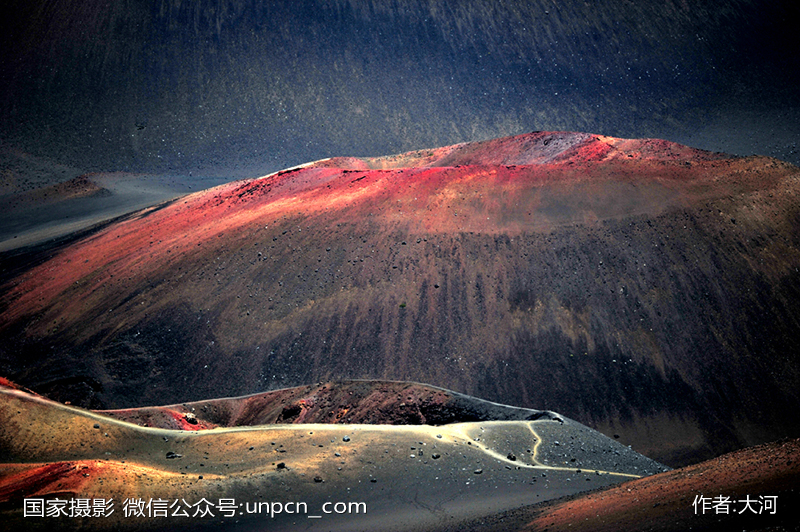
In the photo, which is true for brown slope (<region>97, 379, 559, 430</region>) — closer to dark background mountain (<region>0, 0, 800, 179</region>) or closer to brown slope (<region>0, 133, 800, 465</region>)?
brown slope (<region>0, 133, 800, 465</region>)

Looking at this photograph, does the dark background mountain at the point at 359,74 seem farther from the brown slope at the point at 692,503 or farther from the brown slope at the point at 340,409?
the brown slope at the point at 692,503

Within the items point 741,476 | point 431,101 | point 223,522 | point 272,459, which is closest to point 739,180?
point 741,476

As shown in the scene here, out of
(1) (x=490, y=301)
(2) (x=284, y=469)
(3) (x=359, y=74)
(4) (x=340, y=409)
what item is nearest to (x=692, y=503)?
(2) (x=284, y=469)

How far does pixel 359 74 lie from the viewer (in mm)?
33125

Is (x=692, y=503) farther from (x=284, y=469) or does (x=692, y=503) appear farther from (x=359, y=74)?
(x=359, y=74)

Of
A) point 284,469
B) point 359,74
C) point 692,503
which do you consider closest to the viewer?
point 692,503

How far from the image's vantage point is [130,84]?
32344 mm

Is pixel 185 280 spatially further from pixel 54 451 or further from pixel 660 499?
pixel 660 499

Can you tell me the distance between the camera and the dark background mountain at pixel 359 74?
29984mm

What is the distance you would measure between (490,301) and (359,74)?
78.7 ft

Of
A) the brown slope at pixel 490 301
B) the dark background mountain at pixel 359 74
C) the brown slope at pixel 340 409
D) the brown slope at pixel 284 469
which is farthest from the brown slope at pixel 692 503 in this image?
the dark background mountain at pixel 359 74

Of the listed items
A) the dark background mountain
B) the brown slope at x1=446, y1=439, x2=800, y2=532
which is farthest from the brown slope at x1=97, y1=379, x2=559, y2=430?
the dark background mountain

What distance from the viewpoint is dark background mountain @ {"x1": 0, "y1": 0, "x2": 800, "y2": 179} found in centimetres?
2998

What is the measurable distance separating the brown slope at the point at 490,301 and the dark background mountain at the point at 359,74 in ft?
50.9
